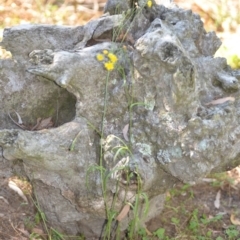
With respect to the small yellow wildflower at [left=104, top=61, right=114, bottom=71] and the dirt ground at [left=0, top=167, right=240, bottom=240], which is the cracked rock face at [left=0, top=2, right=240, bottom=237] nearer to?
the small yellow wildflower at [left=104, top=61, right=114, bottom=71]

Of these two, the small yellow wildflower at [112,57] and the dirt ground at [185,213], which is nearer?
the small yellow wildflower at [112,57]

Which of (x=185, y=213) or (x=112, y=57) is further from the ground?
(x=112, y=57)

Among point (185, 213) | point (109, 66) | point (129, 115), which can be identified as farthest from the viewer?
point (185, 213)

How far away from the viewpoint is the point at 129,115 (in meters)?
2.32

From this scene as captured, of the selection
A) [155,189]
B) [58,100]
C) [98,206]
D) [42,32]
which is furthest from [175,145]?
[42,32]

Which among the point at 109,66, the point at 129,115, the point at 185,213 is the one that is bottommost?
the point at 185,213

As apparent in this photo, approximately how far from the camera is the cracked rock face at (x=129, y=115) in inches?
85.1

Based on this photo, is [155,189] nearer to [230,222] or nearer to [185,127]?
[185,127]

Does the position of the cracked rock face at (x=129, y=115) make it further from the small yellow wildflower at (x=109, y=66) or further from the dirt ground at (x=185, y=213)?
the dirt ground at (x=185, y=213)

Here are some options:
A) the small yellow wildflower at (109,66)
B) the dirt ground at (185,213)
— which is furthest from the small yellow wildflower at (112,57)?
the dirt ground at (185,213)

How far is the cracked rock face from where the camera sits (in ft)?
7.09

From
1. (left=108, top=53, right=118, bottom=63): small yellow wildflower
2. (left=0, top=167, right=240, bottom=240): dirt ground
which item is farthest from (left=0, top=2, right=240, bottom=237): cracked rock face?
(left=0, top=167, right=240, bottom=240): dirt ground

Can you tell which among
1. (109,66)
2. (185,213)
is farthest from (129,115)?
(185,213)

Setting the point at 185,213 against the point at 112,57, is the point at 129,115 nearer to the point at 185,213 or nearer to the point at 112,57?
the point at 112,57
